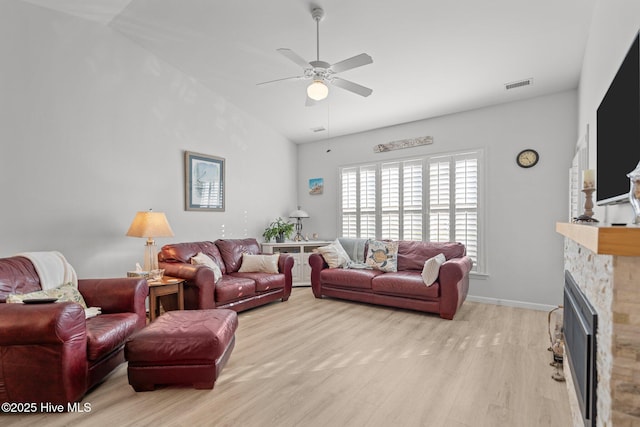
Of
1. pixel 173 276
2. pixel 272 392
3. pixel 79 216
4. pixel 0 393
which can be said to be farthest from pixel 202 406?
pixel 79 216

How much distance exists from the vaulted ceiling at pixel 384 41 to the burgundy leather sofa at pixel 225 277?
237 centimetres

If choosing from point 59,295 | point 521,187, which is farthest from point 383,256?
point 59,295

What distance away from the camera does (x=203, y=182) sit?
4680mm

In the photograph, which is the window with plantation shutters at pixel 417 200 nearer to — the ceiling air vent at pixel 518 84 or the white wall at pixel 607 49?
the ceiling air vent at pixel 518 84

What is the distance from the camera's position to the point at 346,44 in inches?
129

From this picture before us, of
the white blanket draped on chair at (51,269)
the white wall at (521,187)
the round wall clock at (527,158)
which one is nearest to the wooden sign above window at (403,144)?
the white wall at (521,187)

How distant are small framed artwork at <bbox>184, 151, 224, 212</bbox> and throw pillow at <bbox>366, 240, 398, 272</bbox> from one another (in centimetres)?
244

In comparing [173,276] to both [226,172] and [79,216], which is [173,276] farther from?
[226,172]

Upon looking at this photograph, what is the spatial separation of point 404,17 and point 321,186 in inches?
145

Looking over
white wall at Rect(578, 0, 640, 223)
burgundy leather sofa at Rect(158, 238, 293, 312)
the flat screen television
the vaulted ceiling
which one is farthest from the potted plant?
the flat screen television

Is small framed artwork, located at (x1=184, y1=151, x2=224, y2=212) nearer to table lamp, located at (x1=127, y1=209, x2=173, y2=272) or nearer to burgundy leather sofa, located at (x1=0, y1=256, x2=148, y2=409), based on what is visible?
table lamp, located at (x1=127, y1=209, x2=173, y2=272)

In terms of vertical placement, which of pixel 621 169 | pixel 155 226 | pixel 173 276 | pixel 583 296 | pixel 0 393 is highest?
pixel 621 169

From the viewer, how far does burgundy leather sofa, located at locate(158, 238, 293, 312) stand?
11.7 feet

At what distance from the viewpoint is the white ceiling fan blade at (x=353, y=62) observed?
2465mm
